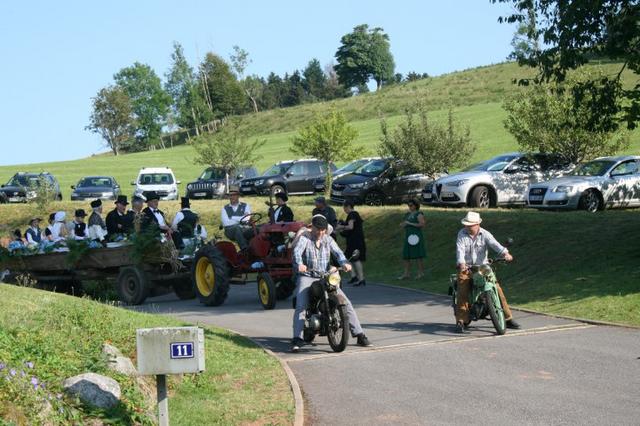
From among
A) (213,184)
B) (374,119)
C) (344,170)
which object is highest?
(374,119)

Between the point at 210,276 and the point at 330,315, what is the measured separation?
→ 6.08 meters

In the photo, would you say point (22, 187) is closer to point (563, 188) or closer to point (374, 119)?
point (563, 188)

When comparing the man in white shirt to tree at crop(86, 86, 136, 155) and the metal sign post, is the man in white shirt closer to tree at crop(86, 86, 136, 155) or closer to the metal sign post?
the metal sign post

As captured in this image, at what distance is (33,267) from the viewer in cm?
2059

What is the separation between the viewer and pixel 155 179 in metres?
46.0

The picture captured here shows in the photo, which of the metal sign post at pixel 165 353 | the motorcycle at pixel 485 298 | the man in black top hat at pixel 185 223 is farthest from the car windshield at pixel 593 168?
the metal sign post at pixel 165 353

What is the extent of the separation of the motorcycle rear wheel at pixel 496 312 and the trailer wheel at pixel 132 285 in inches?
308

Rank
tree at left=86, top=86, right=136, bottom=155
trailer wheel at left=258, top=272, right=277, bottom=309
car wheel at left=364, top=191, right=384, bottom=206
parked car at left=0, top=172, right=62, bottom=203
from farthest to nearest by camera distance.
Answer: tree at left=86, top=86, right=136, bottom=155 < parked car at left=0, top=172, right=62, bottom=203 < car wheel at left=364, top=191, right=384, bottom=206 < trailer wheel at left=258, top=272, right=277, bottom=309

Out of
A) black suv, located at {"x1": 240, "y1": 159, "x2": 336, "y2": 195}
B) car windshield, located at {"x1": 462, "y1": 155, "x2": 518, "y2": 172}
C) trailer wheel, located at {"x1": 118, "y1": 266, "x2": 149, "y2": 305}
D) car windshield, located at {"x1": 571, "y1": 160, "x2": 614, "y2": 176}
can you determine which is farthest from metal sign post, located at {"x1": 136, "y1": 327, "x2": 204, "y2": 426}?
black suv, located at {"x1": 240, "y1": 159, "x2": 336, "y2": 195}

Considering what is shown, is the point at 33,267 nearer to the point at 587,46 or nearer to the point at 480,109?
the point at 587,46

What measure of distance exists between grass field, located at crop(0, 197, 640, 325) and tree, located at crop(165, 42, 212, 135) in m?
42.4

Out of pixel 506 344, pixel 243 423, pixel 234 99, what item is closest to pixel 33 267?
pixel 506 344

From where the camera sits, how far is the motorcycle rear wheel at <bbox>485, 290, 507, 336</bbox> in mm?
13641

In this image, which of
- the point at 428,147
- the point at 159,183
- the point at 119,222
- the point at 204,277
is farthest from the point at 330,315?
the point at 159,183
